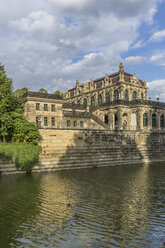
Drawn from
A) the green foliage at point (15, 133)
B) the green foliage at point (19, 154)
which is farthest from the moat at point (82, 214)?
the green foliage at point (15, 133)

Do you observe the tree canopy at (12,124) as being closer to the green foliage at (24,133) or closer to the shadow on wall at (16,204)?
the green foliage at (24,133)

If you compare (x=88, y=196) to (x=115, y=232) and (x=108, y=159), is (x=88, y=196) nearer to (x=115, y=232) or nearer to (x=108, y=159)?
(x=115, y=232)

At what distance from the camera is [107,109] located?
53250mm

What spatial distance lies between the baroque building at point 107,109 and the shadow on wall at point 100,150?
6.05m

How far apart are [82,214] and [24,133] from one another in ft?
61.9

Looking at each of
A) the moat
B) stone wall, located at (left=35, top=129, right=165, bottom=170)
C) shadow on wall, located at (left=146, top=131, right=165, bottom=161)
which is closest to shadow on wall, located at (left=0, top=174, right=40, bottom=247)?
the moat

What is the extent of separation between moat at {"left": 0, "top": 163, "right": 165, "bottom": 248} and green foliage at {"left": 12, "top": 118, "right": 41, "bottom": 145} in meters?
8.76

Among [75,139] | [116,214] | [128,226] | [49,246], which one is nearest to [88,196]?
[116,214]

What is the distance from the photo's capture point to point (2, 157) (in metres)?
26.5

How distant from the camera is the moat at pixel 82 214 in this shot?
966 cm

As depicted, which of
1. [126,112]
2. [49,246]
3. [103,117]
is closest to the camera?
[49,246]

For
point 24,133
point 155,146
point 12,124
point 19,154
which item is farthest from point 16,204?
point 155,146

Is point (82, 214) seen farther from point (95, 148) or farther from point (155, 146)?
point (155, 146)

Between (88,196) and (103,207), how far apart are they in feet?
8.73
